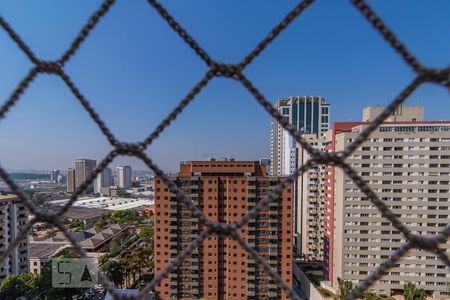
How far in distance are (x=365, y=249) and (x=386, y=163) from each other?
2.44 meters

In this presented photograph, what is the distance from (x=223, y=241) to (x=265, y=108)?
6.35m

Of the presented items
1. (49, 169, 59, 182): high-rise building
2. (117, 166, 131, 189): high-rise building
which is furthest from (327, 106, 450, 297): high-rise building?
(49, 169, 59, 182): high-rise building

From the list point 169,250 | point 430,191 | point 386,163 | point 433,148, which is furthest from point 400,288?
point 169,250

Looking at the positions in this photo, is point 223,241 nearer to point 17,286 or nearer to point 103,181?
point 17,286

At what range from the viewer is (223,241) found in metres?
6.27

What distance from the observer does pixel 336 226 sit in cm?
675

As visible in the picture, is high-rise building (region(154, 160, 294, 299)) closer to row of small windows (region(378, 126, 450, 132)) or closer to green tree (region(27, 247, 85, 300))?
green tree (region(27, 247, 85, 300))

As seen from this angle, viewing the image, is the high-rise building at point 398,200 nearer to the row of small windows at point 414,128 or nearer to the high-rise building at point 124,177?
the row of small windows at point 414,128

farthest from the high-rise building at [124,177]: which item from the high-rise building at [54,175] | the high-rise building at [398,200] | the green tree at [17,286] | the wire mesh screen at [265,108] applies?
the wire mesh screen at [265,108]

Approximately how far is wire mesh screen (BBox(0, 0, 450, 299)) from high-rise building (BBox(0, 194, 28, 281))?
8.22 meters

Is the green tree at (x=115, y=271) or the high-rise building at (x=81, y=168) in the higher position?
the high-rise building at (x=81, y=168)

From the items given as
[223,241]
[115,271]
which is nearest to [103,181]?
[115,271]

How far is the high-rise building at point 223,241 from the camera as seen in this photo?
5.96m

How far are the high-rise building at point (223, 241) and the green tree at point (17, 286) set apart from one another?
316 centimetres
